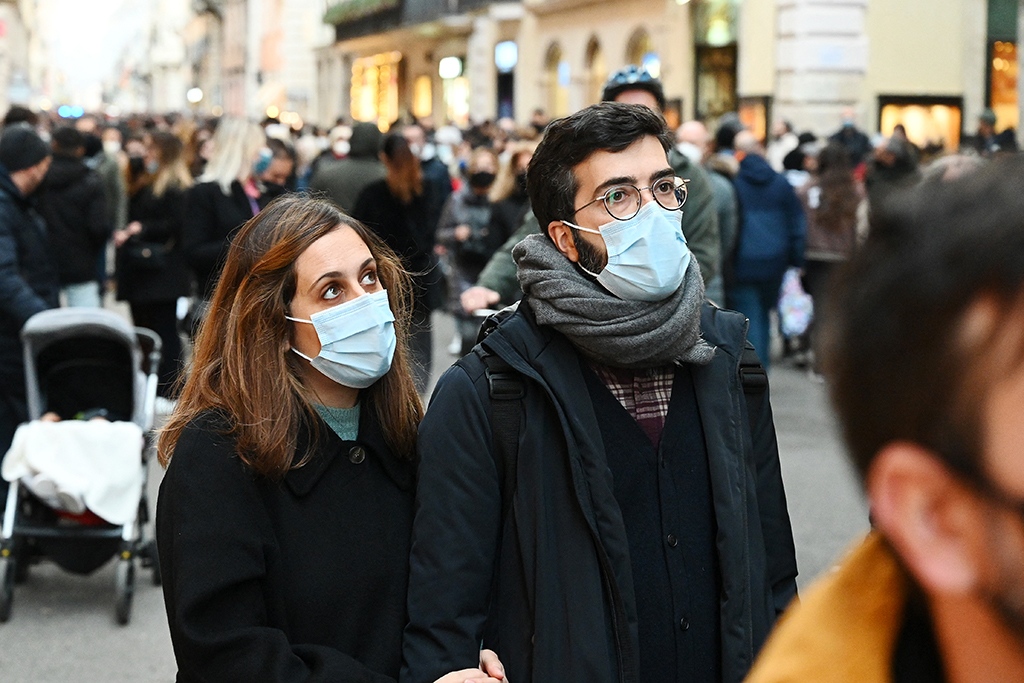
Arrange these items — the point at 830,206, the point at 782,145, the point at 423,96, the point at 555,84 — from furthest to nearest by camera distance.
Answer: the point at 423,96 → the point at 555,84 → the point at 782,145 → the point at 830,206

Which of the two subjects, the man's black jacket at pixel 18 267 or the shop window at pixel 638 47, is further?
the shop window at pixel 638 47

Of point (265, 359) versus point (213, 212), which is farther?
point (213, 212)

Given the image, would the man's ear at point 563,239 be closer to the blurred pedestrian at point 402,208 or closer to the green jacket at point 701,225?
the green jacket at point 701,225

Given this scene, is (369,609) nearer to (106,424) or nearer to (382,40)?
(106,424)

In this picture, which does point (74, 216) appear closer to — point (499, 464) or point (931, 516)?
point (499, 464)

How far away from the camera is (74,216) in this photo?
10156 mm

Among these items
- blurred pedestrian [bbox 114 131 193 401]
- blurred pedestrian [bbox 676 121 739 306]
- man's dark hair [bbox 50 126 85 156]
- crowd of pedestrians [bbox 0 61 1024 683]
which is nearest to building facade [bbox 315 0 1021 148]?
blurred pedestrian [bbox 676 121 739 306]

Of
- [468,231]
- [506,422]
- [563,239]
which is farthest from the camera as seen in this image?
[468,231]

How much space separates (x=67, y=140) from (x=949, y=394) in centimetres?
988

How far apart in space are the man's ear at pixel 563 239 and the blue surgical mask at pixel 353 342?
421mm

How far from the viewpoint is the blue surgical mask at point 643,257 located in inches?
106

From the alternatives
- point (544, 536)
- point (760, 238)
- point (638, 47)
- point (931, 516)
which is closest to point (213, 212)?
point (760, 238)

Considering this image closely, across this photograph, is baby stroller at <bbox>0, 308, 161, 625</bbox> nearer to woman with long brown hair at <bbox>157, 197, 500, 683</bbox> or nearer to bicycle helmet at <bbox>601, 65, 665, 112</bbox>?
bicycle helmet at <bbox>601, 65, 665, 112</bbox>

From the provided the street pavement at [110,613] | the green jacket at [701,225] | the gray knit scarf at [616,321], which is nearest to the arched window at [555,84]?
the street pavement at [110,613]
